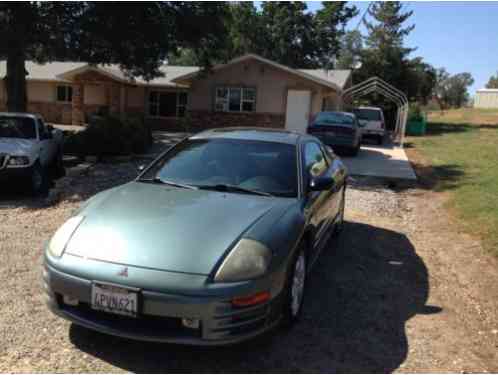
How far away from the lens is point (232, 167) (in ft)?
14.6

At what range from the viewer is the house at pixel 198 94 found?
2339 cm

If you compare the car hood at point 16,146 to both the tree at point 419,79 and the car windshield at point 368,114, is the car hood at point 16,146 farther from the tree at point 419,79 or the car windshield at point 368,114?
the tree at point 419,79

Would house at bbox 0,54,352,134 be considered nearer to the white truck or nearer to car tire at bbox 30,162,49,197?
the white truck

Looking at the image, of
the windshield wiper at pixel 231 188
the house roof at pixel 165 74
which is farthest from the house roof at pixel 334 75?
the windshield wiper at pixel 231 188

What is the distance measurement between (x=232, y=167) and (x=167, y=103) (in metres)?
23.4

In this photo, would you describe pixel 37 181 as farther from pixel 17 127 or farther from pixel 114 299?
pixel 114 299

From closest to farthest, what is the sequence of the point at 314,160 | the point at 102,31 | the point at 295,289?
the point at 295,289
the point at 314,160
the point at 102,31

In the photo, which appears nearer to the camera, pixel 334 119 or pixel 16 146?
pixel 16 146

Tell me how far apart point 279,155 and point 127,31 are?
12.1 metres

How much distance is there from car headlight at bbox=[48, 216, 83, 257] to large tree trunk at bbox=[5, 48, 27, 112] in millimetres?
14237

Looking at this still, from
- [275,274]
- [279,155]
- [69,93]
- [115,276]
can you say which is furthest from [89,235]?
[69,93]

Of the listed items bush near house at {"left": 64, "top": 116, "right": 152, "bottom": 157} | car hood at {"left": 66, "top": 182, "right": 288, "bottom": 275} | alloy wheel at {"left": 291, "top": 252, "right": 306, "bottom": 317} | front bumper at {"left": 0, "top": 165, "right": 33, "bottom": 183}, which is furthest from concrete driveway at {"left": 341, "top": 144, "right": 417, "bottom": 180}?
car hood at {"left": 66, "top": 182, "right": 288, "bottom": 275}

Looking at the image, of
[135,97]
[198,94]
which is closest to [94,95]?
[135,97]

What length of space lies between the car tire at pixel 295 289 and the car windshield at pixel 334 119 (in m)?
12.7
